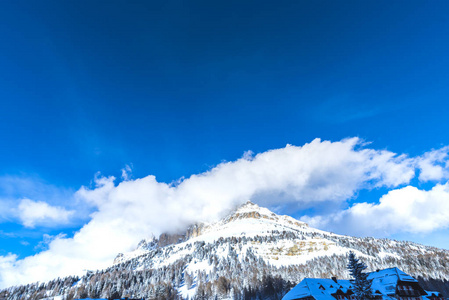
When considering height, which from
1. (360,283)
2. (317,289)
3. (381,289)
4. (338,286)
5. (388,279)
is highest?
(388,279)

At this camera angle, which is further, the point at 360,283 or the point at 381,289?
the point at 381,289

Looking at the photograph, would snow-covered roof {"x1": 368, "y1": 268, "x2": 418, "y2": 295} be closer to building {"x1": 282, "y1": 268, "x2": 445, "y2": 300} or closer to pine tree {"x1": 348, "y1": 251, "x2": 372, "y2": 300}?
building {"x1": 282, "y1": 268, "x2": 445, "y2": 300}

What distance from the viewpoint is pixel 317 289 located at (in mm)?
79562

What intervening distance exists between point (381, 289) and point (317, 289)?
20.6m

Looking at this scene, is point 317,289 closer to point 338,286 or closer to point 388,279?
point 338,286

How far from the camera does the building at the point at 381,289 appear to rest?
3000 inches

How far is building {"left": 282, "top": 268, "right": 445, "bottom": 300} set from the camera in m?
76.2

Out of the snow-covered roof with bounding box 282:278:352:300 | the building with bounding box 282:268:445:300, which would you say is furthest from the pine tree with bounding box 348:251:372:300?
the snow-covered roof with bounding box 282:278:352:300

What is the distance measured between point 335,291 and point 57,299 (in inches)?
7794

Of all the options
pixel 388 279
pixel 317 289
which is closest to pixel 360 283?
pixel 317 289

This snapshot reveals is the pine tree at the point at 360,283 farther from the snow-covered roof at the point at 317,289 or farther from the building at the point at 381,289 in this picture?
the snow-covered roof at the point at 317,289

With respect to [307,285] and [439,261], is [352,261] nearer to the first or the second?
[307,285]

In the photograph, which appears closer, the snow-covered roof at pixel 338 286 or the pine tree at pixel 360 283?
the pine tree at pixel 360 283

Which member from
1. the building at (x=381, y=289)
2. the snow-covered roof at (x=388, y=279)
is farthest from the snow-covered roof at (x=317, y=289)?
the snow-covered roof at (x=388, y=279)
